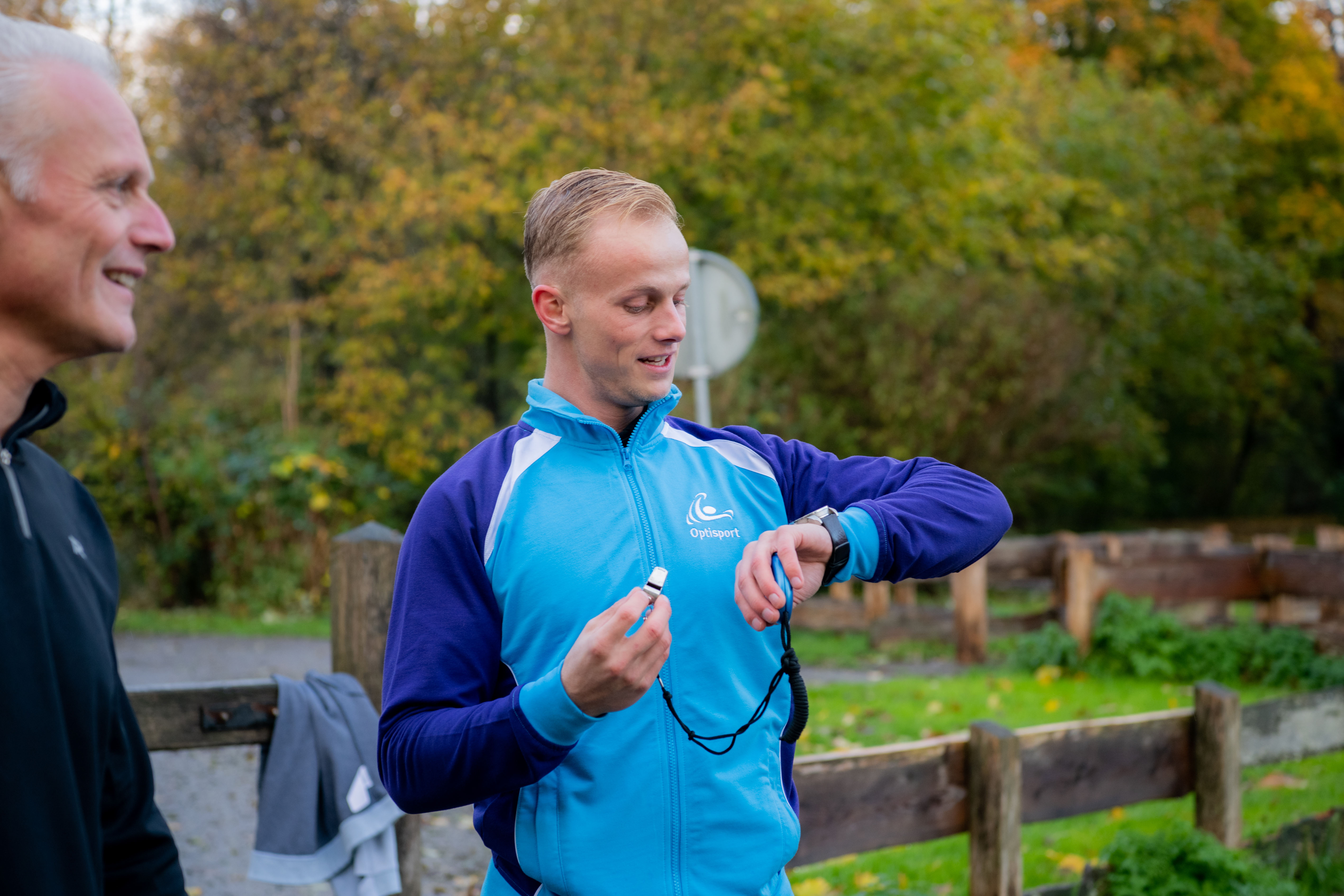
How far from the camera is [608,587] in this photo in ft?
5.71

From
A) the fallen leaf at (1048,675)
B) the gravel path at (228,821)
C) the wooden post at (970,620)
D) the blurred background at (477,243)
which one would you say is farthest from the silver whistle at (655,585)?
the blurred background at (477,243)

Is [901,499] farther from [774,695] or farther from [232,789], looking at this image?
[232,789]

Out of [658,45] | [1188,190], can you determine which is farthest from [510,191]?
[1188,190]

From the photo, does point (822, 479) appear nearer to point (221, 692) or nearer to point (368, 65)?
point (221, 692)

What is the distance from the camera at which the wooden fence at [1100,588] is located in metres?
9.10

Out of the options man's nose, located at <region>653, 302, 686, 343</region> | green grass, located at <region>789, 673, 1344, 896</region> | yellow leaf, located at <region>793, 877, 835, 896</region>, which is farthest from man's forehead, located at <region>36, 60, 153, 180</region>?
yellow leaf, located at <region>793, 877, 835, 896</region>

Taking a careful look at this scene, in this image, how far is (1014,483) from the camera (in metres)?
16.0

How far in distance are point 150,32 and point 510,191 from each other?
5.96m

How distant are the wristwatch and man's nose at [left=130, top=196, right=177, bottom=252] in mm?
1034

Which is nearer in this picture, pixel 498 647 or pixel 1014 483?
pixel 498 647

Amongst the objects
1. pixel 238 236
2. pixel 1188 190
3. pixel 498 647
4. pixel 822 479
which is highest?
pixel 1188 190

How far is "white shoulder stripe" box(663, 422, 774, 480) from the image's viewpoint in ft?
6.56

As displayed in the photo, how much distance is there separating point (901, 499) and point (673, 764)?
60 centimetres

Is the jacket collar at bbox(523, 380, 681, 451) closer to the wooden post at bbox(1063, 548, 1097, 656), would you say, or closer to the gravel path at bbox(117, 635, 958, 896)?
the gravel path at bbox(117, 635, 958, 896)
